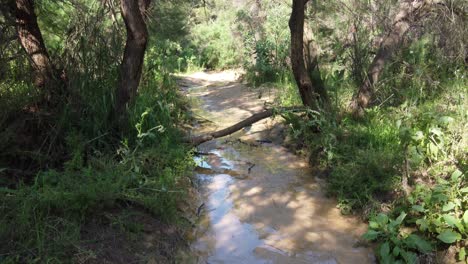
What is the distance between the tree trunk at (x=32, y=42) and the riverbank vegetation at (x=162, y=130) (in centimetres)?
2

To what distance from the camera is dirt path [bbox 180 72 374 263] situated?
4.03 m

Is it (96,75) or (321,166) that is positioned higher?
(96,75)

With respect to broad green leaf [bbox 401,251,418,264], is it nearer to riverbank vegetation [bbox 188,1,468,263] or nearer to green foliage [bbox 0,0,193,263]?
riverbank vegetation [bbox 188,1,468,263]

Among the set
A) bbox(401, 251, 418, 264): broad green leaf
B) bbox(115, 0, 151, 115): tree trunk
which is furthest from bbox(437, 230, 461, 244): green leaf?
bbox(115, 0, 151, 115): tree trunk

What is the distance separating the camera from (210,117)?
9141mm

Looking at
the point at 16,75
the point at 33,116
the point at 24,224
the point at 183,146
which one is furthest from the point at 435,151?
the point at 16,75

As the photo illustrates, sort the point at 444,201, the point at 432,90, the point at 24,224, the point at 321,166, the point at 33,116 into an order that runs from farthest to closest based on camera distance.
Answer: the point at 432,90 → the point at 321,166 → the point at 33,116 → the point at 444,201 → the point at 24,224

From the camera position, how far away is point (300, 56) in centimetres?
643

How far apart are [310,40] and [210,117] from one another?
308 cm

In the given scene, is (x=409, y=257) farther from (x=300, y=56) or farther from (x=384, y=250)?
(x=300, y=56)

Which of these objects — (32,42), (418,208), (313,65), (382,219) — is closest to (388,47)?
(313,65)

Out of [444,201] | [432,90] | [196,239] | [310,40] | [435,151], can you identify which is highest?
[310,40]

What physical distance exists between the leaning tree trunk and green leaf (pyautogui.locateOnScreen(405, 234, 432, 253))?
9.92ft

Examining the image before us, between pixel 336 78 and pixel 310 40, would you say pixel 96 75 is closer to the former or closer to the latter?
pixel 310 40
